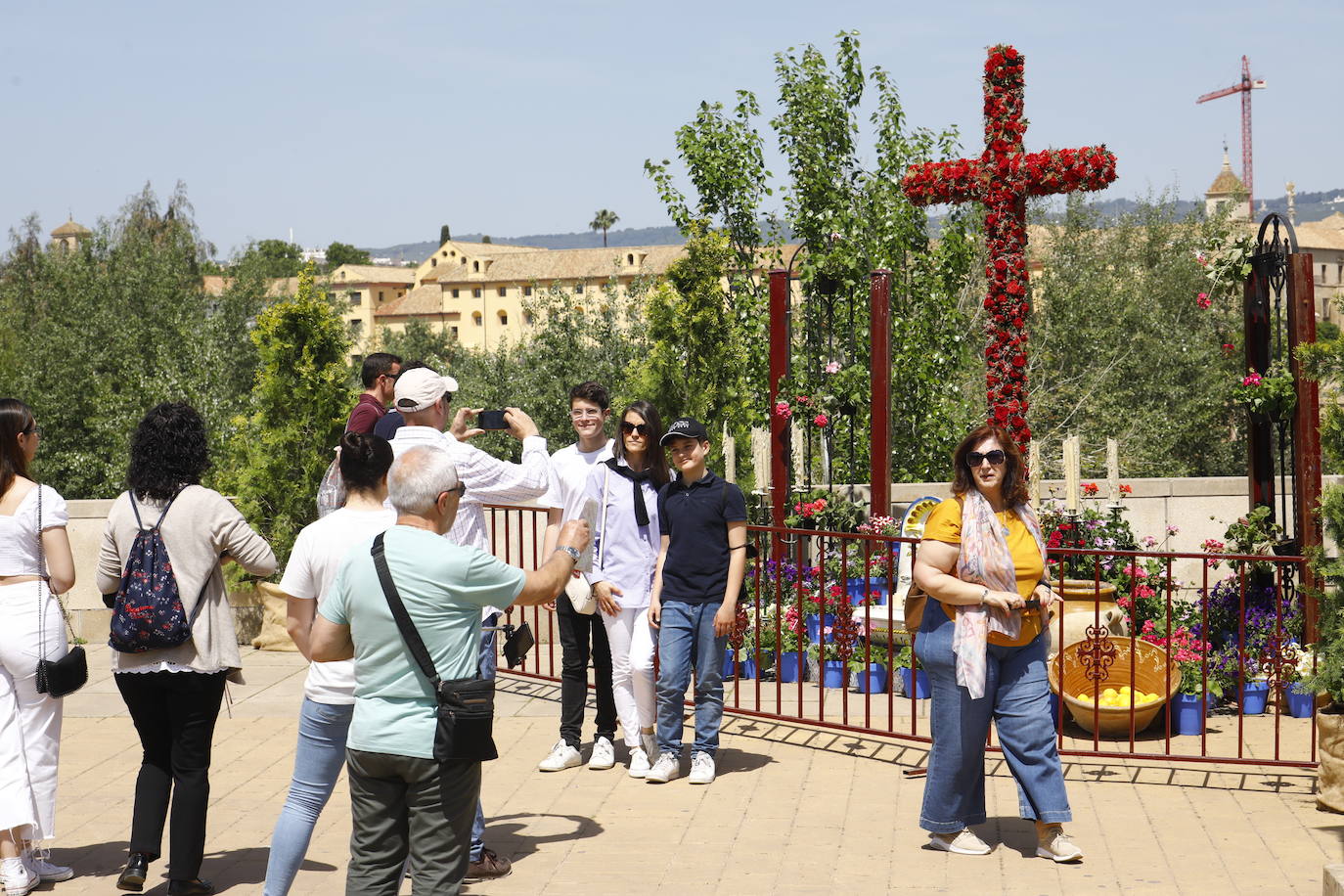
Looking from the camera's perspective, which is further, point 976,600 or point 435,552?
point 976,600

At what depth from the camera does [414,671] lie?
3654 mm

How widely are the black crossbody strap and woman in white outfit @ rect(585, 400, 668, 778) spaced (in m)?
2.74

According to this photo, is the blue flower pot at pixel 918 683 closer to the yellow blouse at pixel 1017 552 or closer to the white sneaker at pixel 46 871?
the yellow blouse at pixel 1017 552

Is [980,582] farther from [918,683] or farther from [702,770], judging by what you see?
[918,683]

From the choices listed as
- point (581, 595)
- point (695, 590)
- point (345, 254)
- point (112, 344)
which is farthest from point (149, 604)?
point (345, 254)

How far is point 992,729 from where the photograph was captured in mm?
7238

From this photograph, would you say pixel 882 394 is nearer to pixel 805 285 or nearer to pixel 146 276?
pixel 805 285

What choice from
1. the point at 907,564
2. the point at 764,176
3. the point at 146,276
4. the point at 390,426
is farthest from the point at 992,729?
the point at 146,276

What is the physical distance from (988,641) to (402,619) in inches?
96.5

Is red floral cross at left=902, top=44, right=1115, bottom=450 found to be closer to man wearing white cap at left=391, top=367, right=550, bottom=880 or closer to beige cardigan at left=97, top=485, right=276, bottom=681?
man wearing white cap at left=391, top=367, right=550, bottom=880

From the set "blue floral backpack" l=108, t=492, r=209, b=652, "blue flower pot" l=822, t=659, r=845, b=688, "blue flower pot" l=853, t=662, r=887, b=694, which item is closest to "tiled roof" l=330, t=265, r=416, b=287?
"blue flower pot" l=822, t=659, r=845, b=688

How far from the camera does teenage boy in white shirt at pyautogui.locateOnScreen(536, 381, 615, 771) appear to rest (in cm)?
653

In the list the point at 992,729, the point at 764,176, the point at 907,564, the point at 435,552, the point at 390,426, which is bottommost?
the point at 992,729

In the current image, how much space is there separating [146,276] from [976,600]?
33.0 metres
